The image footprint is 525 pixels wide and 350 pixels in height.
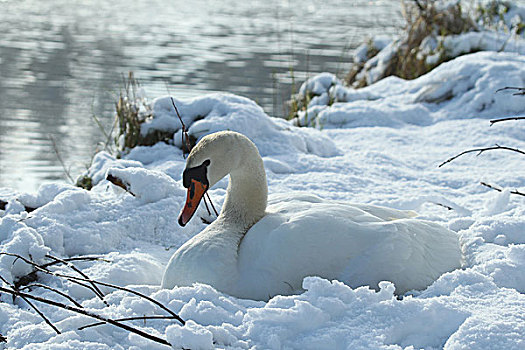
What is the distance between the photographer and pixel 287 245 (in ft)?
9.19

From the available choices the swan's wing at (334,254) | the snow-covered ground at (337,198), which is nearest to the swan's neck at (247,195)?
the swan's wing at (334,254)

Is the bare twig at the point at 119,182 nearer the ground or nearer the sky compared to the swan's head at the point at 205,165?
nearer the ground

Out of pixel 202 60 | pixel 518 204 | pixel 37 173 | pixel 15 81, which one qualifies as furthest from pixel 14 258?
pixel 202 60

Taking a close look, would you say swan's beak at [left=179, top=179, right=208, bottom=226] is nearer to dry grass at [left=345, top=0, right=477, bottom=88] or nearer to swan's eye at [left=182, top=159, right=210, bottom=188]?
swan's eye at [left=182, top=159, right=210, bottom=188]

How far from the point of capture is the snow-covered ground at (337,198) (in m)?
2.19

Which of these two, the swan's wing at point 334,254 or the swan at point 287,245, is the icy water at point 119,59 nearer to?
the swan at point 287,245

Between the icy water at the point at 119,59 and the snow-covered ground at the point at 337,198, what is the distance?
132 cm

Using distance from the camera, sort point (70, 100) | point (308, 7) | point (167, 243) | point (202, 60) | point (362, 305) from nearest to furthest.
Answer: point (362, 305)
point (167, 243)
point (70, 100)
point (202, 60)
point (308, 7)

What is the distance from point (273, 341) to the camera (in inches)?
83.2

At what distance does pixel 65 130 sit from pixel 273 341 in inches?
287

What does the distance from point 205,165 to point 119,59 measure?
11123 millimetres

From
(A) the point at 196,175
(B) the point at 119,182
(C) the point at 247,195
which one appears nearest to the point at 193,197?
(A) the point at 196,175

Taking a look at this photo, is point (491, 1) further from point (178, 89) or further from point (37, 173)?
point (37, 173)

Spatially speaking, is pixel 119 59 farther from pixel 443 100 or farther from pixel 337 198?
pixel 337 198
